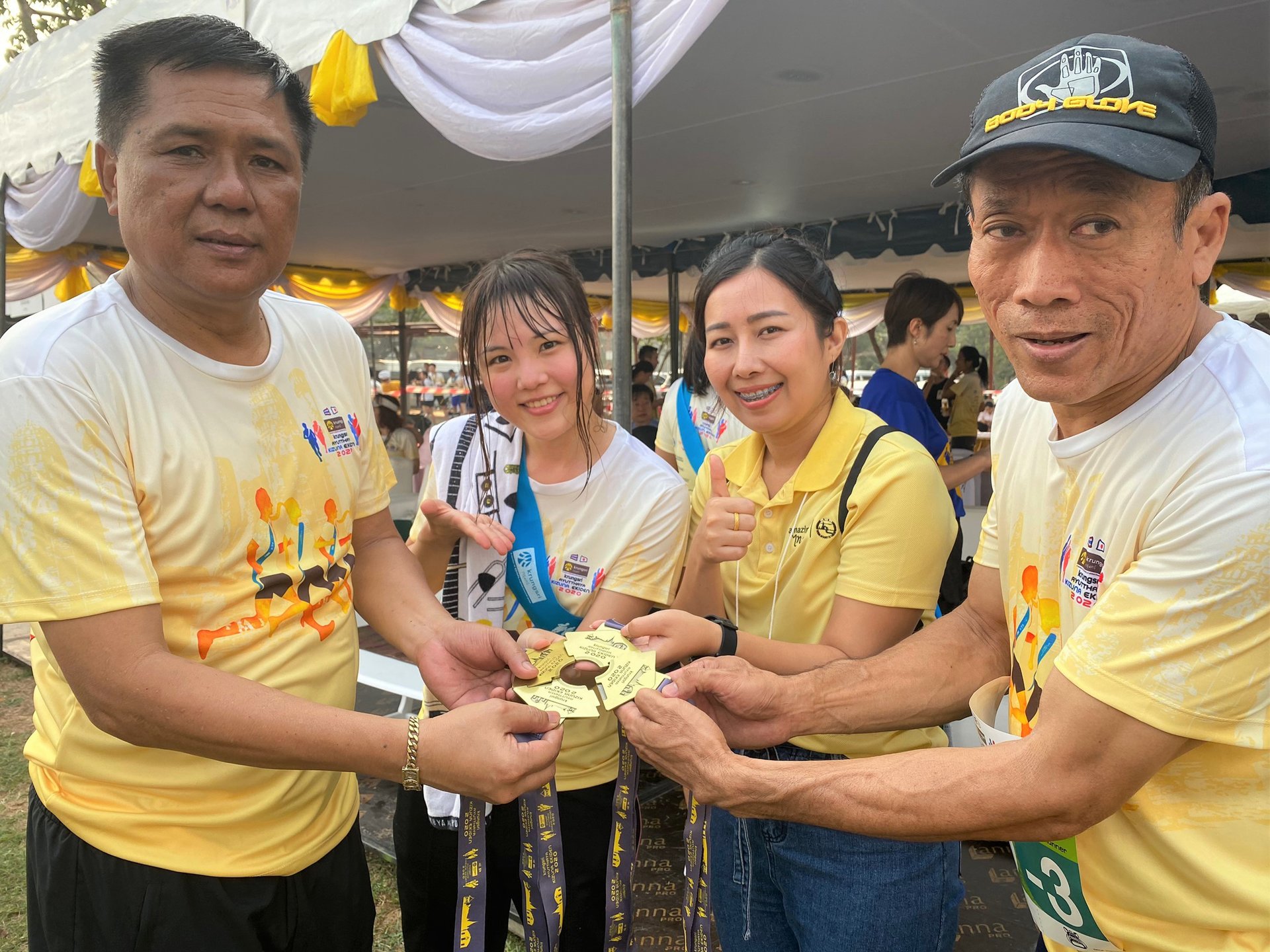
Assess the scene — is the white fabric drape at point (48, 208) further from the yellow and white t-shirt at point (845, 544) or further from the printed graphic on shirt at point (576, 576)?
the yellow and white t-shirt at point (845, 544)

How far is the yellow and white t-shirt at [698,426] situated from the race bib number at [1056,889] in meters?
2.34

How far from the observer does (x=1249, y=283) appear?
475 inches

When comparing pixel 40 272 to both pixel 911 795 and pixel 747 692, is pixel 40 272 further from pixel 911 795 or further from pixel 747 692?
pixel 911 795

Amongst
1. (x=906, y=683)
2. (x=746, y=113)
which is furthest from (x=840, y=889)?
(x=746, y=113)

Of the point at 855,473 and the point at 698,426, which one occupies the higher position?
the point at 698,426

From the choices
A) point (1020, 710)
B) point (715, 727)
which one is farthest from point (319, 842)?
point (1020, 710)

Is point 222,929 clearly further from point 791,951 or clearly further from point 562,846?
point 791,951

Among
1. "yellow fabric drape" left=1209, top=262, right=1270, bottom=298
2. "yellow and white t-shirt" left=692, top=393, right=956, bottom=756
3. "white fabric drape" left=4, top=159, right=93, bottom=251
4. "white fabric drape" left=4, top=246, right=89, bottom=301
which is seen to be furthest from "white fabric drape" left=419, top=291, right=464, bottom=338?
"yellow and white t-shirt" left=692, top=393, right=956, bottom=756

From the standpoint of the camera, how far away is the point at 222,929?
1.49 m

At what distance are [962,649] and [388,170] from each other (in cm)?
738

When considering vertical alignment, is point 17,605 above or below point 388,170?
below

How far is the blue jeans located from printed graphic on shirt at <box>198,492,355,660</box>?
1.07 m

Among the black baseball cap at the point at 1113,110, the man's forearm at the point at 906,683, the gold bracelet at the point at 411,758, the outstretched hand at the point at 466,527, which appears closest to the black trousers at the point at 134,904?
the gold bracelet at the point at 411,758

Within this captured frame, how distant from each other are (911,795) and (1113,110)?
108 cm
